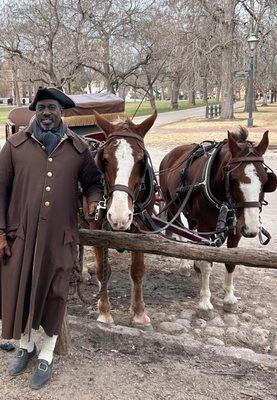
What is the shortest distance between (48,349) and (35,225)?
37.6 inches

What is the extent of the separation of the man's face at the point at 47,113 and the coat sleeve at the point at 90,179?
32 centimetres

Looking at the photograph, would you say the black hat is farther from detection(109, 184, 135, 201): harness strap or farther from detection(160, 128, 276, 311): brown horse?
detection(160, 128, 276, 311): brown horse

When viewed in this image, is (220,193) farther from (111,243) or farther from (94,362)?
(94,362)

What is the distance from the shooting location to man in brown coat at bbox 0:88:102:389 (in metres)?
2.98

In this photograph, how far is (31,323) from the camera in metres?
3.04

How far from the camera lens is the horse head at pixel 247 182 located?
12.5ft

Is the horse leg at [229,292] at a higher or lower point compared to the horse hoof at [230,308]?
higher

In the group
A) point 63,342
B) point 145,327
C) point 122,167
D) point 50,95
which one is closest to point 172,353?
point 145,327

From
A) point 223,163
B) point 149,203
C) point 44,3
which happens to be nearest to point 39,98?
point 149,203

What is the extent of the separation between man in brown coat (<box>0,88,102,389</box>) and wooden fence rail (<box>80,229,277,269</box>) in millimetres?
406

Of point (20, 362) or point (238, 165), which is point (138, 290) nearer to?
point (20, 362)

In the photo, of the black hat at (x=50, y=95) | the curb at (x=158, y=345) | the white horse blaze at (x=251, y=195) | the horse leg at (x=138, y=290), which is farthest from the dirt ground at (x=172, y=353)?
the black hat at (x=50, y=95)

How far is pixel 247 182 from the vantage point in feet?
12.6

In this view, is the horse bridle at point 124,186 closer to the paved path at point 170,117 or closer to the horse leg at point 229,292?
the horse leg at point 229,292
